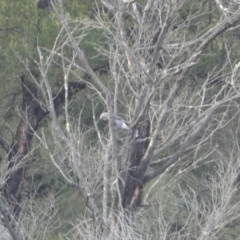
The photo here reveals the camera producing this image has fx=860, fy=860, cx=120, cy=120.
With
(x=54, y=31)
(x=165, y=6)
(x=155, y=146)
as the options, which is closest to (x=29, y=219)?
(x=54, y=31)

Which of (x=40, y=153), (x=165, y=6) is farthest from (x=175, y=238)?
(x=40, y=153)

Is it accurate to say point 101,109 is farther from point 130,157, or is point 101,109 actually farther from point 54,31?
point 130,157

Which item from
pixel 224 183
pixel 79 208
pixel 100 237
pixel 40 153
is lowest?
pixel 79 208

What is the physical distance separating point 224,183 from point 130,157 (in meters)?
1.14

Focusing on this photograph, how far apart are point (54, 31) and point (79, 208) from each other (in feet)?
11.7

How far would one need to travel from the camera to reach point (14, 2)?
946 cm

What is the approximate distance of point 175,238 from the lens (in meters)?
6.42

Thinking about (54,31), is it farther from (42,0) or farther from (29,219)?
(29,219)

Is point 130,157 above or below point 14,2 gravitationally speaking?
below

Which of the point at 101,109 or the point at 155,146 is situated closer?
the point at 155,146

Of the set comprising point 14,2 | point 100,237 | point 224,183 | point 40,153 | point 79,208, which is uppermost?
point 14,2

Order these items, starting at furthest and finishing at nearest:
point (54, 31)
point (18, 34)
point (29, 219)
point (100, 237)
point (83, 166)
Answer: point (18, 34)
point (54, 31)
point (29, 219)
point (83, 166)
point (100, 237)

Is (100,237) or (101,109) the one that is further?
(101,109)


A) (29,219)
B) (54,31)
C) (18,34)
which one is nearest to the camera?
(29,219)
